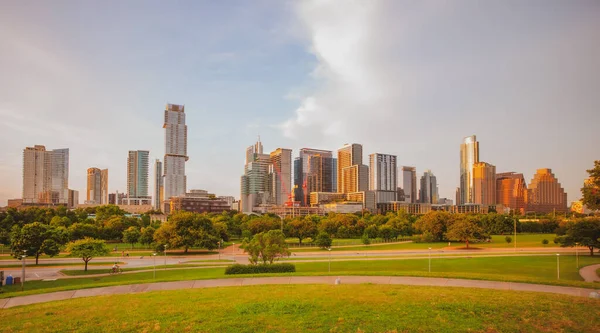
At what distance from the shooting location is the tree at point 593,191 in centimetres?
3709

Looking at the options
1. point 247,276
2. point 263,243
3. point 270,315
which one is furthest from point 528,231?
point 270,315

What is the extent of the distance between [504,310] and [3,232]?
91.8m

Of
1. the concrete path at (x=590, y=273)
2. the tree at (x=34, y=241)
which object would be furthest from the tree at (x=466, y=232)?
the tree at (x=34, y=241)

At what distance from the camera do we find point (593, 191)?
37281 mm

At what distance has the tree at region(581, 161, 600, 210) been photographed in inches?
1460

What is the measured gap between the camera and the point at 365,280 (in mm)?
25266

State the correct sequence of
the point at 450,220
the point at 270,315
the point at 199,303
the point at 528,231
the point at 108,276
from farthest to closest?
the point at 528,231, the point at 450,220, the point at 108,276, the point at 199,303, the point at 270,315

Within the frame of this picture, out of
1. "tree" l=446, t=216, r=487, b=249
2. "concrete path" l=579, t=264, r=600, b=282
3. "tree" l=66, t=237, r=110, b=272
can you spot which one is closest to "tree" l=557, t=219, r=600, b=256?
"concrete path" l=579, t=264, r=600, b=282

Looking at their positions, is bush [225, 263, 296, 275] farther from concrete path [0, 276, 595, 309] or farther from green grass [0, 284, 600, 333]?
green grass [0, 284, 600, 333]

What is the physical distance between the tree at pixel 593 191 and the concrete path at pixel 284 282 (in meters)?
20.9

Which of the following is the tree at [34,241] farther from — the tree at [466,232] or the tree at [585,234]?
the tree at [585,234]

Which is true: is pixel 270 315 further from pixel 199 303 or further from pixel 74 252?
pixel 74 252

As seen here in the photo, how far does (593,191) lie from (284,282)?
1331 inches

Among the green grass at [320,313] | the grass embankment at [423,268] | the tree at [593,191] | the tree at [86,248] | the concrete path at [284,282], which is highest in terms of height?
the tree at [593,191]
